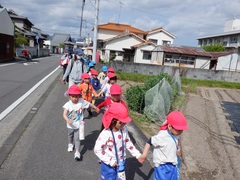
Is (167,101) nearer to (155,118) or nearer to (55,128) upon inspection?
(155,118)

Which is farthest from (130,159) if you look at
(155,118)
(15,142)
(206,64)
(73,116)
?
(206,64)

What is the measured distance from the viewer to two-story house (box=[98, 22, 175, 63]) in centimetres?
3425

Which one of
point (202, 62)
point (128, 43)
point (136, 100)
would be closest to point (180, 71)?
point (202, 62)

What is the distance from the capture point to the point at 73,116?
399 centimetres

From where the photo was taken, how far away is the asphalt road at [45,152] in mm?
3453

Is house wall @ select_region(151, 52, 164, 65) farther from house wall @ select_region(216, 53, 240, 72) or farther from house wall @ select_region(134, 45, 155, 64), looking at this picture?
house wall @ select_region(216, 53, 240, 72)

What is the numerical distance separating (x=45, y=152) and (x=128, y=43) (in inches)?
1393

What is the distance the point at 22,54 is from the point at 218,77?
2585 centimetres

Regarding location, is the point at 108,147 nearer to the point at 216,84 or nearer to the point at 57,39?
the point at 216,84

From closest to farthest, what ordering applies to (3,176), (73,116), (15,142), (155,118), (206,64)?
(3,176)
(73,116)
(15,142)
(155,118)
(206,64)

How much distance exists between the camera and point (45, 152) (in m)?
4.07

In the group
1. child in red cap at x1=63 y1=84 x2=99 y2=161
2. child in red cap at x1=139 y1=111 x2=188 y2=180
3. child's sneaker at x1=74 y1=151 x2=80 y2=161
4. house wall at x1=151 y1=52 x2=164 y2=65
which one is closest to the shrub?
child in red cap at x1=63 y1=84 x2=99 y2=161

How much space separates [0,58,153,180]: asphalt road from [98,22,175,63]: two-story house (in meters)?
28.9

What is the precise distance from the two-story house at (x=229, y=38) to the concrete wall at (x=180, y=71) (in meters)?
22.1
